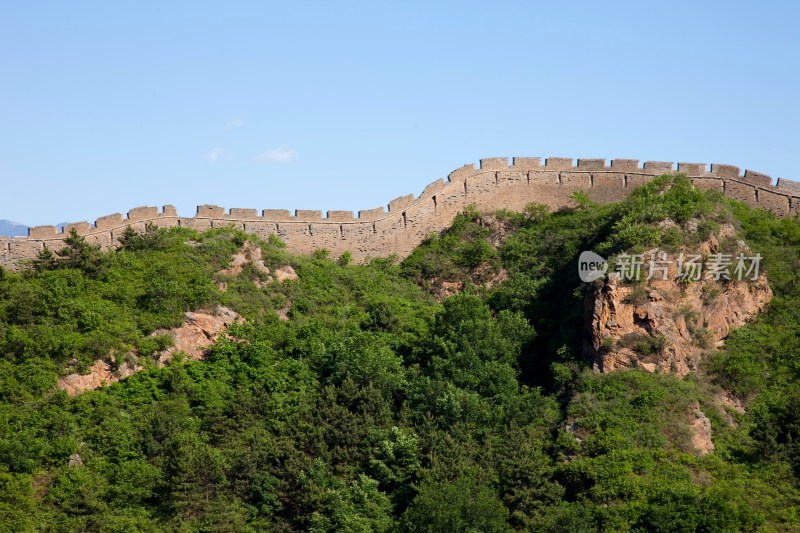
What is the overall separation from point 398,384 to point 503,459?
4.39 metres

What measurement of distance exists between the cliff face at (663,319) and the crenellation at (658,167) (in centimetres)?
690

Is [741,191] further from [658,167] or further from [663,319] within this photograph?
[663,319]

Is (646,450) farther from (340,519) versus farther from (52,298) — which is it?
(52,298)

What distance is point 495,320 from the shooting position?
3966 centimetres

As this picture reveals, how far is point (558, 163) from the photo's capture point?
46.1 metres

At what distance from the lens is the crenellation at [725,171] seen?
45.2 meters

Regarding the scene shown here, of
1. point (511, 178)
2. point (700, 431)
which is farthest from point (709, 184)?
point (700, 431)

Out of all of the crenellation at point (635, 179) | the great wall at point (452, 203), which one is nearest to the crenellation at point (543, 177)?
the great wall at point (452, 203)

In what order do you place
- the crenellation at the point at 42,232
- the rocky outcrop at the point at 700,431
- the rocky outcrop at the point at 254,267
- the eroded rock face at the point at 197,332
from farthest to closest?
the rocky outcrop at the point at 254,267
the crenellation at the point at 42,232
the eroded rock face at the point at 197,332
the rocky outcrop at the point at 700,431

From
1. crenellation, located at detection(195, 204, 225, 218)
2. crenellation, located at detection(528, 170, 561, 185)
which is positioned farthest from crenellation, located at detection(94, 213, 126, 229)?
crenellation, located at detection(528, 170, 561, 185)

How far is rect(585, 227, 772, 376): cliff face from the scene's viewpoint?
120 feet

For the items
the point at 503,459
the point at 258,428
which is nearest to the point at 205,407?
the point at 258,428

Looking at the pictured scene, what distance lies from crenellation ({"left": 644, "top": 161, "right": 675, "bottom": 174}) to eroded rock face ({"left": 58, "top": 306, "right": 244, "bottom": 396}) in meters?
14.9

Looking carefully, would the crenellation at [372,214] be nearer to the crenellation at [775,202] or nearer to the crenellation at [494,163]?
the crenellation at [494,163]
